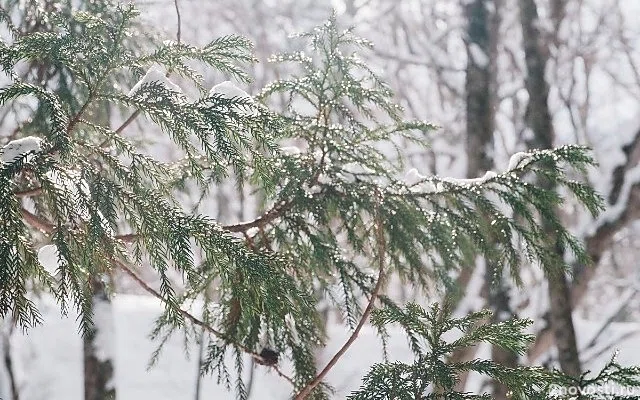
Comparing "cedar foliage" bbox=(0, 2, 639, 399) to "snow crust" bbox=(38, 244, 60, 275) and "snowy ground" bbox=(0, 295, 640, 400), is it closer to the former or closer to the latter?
"snow crust" bbox=(38, 244, 60, 275)

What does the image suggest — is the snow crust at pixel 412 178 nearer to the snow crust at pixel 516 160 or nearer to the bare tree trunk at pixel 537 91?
the snow crust at pixel 516 160

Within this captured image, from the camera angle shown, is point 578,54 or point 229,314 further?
point 578,54

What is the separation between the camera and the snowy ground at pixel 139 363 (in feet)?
25.6

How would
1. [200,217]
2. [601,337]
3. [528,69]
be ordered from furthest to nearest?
[601,337], [528,69], [200,217]

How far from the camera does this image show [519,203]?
1899mm

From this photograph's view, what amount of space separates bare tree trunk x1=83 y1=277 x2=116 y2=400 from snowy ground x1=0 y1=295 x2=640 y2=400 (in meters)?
3.52

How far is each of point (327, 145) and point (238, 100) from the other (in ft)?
1.92

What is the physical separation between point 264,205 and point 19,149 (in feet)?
3.75

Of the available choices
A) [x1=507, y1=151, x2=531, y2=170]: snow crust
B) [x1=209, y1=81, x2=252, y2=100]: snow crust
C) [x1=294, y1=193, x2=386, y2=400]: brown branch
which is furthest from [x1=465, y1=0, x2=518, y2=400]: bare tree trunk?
[x1=209, y1=81, x2=252, y2=100]: snow crust

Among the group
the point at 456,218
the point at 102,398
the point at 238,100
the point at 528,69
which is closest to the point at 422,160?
the point at 528,69

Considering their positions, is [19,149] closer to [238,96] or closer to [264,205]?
[238,96]

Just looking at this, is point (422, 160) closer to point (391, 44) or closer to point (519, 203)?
point (391, 44)

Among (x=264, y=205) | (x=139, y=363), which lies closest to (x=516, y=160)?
(x=264, y=205)

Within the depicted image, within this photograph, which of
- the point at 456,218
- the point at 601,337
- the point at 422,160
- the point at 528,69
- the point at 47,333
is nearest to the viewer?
the point at 456,218
